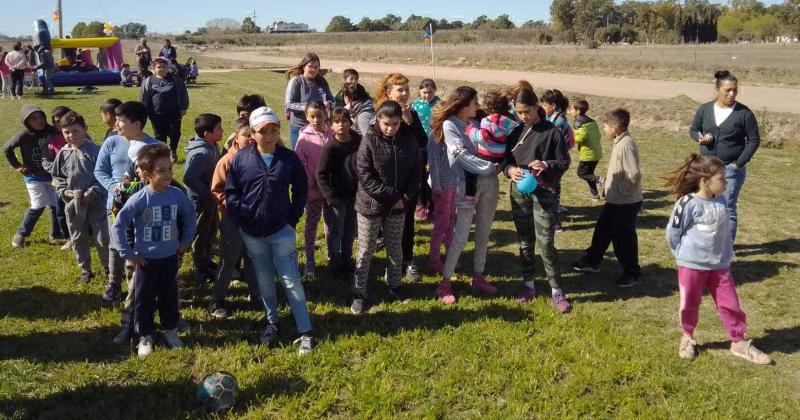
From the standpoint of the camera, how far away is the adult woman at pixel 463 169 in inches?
198

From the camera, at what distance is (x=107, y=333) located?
4773 millimetres

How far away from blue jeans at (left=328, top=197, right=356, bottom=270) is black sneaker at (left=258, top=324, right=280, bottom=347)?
4.62 feet

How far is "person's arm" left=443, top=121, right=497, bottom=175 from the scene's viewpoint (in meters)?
5.00

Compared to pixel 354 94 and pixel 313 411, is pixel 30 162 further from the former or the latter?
pixel 313 411

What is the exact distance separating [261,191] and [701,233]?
3.32m

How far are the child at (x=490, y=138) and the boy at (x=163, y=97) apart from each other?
5662mm

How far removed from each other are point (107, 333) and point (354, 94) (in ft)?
11.5

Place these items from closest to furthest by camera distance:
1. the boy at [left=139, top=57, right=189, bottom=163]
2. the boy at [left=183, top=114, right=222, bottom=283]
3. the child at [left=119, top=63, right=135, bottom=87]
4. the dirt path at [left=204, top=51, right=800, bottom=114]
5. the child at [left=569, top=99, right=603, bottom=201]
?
the boy at [left=183, top=114, right=222, bottom=283] < the child at [left=569, top=99, right=603, bottom=201] < the boy at [left=139, top=57, right=189, bottom=163] < the dirt path at [left=204, top=51, right=800, bottom=114] < the child at [left=119, top=63, right=135, bottom=87]

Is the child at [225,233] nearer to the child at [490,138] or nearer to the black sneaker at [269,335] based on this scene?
the black sneaker at [269,335]

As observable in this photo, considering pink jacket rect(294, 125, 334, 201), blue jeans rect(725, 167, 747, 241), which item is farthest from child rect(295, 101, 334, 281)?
blue jeans rect(725, 167, 747, 241)

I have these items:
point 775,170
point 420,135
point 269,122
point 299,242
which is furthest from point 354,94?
point 775,170

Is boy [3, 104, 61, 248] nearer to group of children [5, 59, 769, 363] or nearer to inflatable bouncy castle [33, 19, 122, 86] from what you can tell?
group of children [5, 59, 769, 363]

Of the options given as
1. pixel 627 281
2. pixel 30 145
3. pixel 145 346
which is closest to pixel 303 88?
pixel 30 145

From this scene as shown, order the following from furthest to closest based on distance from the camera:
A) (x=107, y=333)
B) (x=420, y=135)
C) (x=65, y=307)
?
(x=420, y=135) → (x=65, y=307) → (x=107, y=333)
